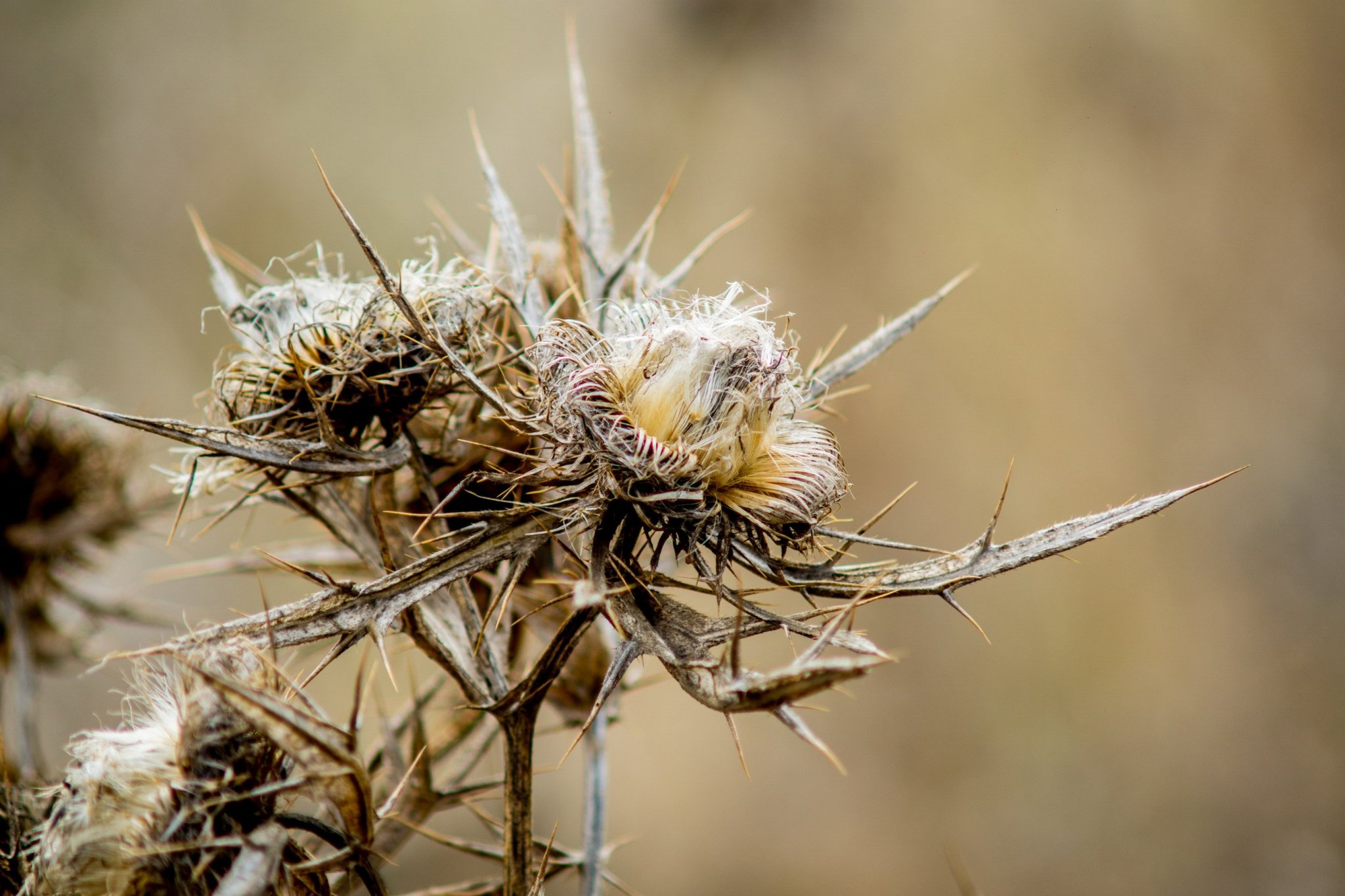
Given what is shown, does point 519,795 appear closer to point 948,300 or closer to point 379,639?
point 379,639

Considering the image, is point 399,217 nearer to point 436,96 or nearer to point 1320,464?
point 436,96

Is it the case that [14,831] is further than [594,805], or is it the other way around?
[594,805]

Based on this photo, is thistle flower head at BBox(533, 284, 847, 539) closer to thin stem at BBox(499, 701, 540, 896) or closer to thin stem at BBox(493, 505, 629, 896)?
thin stem at BBox(493, 505, 629, 896)

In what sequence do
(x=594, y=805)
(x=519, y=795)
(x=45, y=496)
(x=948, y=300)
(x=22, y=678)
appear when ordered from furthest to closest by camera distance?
(x=948, y=300) < (x=45, y=496) < (x=22, y=678) < (x=594, y=805) < (x=519, y=795)

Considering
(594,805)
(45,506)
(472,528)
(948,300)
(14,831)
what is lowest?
(14,831)

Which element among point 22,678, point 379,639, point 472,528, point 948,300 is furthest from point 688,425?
point 948,300

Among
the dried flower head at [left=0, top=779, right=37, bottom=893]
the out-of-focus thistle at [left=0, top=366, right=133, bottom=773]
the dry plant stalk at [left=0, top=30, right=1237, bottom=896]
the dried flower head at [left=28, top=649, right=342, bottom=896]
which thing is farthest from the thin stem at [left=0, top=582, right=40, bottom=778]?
the dried flower head at [left=28, top=649, right=342, bottom=896]

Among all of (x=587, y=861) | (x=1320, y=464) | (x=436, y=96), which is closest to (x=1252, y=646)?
(x=1320, y=464)
